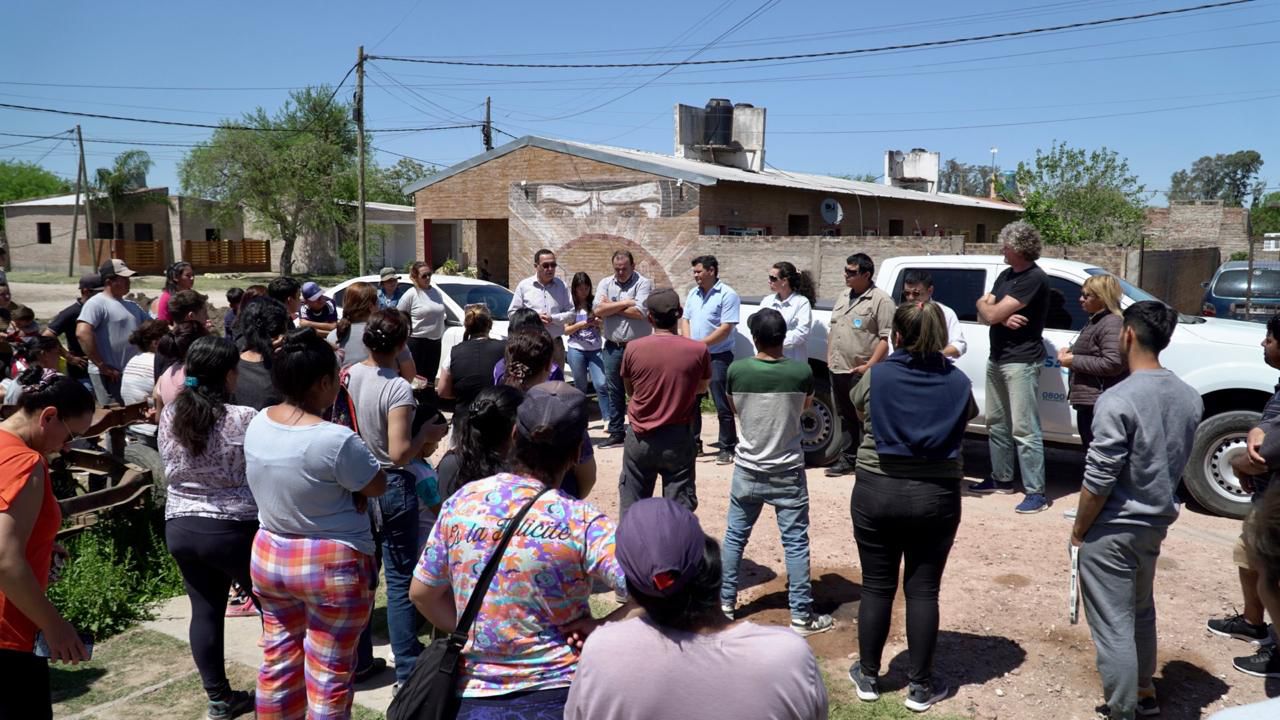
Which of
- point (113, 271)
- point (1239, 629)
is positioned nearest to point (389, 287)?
point (113, 271)

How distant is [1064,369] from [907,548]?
390 cm

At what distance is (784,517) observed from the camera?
16.3ft

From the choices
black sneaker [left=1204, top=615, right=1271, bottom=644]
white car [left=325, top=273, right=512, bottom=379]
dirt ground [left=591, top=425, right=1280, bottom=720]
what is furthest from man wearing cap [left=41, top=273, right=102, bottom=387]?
black sneaker [left=1204, top=615, right=1271, bottom=644]

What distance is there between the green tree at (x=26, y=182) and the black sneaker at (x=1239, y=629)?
77.0 meters

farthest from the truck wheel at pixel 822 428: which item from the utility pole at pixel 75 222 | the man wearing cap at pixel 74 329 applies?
the utility pole at pixel 75 222

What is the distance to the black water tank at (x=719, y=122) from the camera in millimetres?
23984

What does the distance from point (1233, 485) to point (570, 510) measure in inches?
248

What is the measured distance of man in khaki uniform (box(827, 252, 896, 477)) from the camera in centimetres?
750

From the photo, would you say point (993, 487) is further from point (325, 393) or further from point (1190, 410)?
point (325, 393)

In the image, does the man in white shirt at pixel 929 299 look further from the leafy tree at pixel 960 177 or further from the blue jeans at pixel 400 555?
the leafy tree at pixel 960 177

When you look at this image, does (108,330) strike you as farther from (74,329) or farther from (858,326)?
(858,326)

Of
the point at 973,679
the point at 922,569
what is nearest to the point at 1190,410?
the point at 922,569

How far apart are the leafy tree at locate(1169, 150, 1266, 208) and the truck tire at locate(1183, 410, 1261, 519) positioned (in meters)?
101

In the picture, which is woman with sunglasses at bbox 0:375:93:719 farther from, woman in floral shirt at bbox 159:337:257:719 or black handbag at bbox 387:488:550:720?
black handbag at bbox 387:488:550:720
